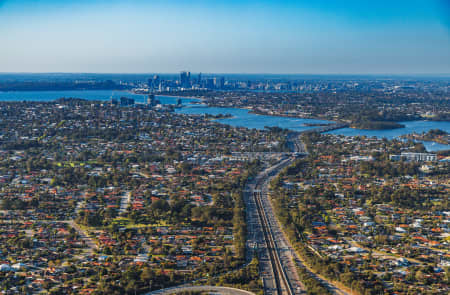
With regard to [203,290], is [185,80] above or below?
above

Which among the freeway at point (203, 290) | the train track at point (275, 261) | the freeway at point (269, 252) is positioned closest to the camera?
the freeway at point (203, 290)

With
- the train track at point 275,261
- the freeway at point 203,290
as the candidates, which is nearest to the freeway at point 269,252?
the train track at point 275,261

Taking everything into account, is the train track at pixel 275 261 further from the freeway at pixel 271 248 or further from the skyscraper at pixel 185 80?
the skyscraper at pixel 185 80

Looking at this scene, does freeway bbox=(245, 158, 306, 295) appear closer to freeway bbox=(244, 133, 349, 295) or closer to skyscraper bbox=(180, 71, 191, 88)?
freeway bbox=(244, 133, 349, 295)

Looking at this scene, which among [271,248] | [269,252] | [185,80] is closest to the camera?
[269,252]

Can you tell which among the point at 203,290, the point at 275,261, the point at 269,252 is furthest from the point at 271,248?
the point at 203,290

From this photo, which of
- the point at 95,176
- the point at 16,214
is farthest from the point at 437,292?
the point at 95,176

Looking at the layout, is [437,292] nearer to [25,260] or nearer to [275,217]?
[275,217]

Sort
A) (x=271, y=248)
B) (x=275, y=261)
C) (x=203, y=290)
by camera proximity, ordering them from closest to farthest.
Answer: (x=203, y=290)
(x=275, y=261)
(x=271, y=248)

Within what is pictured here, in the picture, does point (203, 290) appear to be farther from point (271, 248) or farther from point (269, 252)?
point (271, 248)

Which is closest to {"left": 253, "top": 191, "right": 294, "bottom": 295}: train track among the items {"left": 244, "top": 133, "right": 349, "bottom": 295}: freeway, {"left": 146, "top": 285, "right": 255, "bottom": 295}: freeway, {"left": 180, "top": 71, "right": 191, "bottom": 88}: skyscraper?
{"left": 244, "top": 133, "right": 349, "bottom": 295}: freeway
